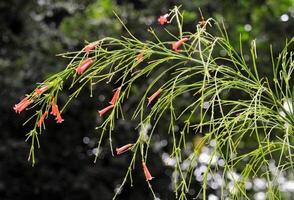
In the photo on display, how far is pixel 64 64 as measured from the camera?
5.27 m

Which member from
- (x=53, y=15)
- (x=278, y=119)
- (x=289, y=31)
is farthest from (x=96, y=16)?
(x=278, y=119)

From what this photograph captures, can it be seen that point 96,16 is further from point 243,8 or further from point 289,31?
point 289,31

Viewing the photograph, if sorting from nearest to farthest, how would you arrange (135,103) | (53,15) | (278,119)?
(278,119)
(135,103)
(53,15)

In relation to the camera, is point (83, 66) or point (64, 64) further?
point (64, 64)

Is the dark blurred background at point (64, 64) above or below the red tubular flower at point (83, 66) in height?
below

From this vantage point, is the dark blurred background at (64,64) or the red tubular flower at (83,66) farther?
the dark blurred background at (64,64)

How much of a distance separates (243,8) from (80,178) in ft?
5.88

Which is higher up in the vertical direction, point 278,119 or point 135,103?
point 278,119

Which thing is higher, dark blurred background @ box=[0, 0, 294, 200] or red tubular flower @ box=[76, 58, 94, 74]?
red tubular flower @ box=[76, 58, 94, 74]

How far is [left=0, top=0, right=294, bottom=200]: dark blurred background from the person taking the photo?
209 inches

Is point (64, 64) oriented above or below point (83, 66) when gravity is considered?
below

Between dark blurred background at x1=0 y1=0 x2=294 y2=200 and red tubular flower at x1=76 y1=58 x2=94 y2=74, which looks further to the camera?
dark blurred background at x1=0 y1=0 x2=294 y2=200

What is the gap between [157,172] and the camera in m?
5.69

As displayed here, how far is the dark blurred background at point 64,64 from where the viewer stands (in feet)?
17.4
